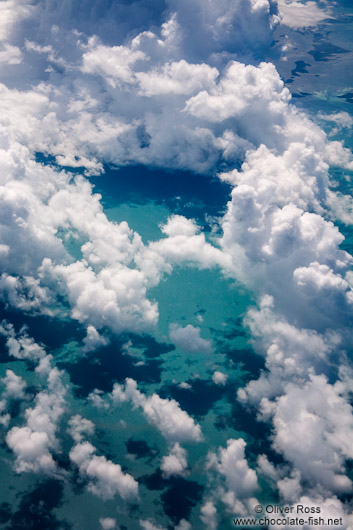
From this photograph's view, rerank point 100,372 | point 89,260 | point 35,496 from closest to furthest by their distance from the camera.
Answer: point 35,496, point 100,372, point 89,260

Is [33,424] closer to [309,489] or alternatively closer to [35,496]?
[35,496]

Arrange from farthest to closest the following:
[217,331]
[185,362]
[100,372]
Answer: [217,331] → [185,362] → [100,372]

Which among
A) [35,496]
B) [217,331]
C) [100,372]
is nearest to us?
[35,496]

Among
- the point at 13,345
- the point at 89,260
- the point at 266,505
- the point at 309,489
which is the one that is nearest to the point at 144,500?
the point at 266,505

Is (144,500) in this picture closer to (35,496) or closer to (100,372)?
(35,496)

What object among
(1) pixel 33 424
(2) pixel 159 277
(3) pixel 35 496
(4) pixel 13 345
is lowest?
(3) pixel 35 496

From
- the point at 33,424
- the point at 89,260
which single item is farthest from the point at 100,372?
the point at 89,260

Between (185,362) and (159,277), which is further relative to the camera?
(159,277)

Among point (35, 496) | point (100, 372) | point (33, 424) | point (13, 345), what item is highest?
point (13, 345)

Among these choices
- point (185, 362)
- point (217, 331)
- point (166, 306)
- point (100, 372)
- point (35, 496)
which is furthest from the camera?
point (166, 306)

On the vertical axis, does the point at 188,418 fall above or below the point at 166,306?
below
